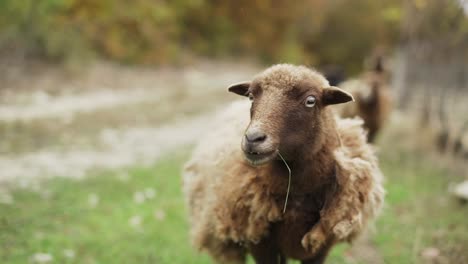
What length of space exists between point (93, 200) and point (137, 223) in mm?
980

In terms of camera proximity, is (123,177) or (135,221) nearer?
(135,221)

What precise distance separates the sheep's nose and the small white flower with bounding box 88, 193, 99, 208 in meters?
4.12

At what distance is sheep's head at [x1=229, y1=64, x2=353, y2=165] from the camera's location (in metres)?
2.78

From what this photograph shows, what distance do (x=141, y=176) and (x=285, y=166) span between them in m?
5.03

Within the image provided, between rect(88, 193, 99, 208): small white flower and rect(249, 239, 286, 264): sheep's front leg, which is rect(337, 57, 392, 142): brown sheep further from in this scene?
rect(249, 239, 286, 264): sheep's front leg

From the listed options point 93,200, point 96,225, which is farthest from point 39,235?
point 93,200

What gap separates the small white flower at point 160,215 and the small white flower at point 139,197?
48cm

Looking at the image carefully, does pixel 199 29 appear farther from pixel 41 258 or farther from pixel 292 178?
pixel 292 178

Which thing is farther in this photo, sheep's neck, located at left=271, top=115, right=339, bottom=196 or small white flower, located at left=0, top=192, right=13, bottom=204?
small white flower, located at left=0, top=192, right=13, bottom=204

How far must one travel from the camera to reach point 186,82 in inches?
727

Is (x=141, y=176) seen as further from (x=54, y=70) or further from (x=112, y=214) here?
(x=54, y=70)

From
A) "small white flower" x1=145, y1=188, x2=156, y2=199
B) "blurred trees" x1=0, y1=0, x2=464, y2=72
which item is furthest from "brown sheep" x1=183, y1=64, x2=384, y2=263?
"small white flower" x1=145, y1=188, x2=156, y2=199

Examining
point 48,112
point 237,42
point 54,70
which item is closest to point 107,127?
point 48,112

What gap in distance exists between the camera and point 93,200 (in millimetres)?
6375
